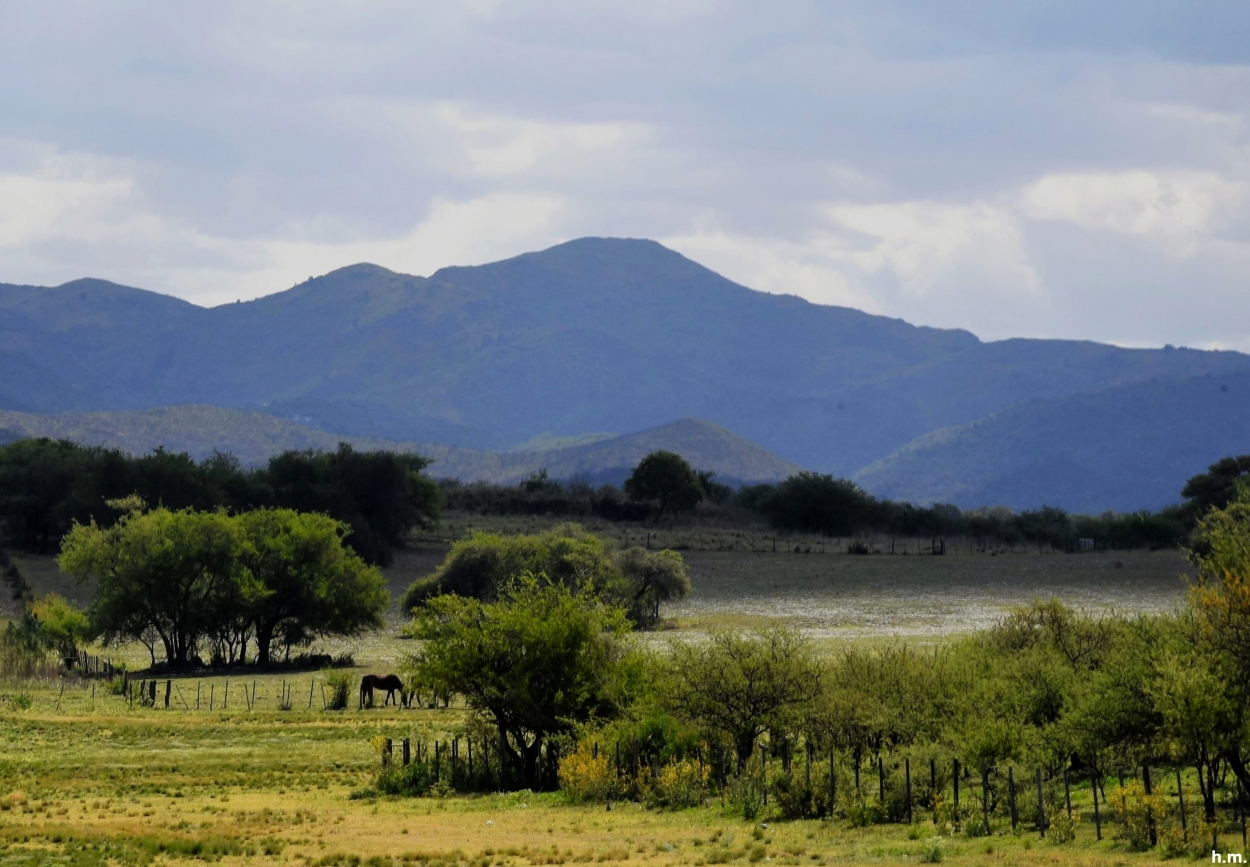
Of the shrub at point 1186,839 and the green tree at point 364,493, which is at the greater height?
the green tree at point 364,493

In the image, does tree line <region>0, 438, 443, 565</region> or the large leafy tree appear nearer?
the large leafy tree

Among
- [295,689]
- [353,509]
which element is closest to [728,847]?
[295,689]

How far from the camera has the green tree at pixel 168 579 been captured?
59.4 meters

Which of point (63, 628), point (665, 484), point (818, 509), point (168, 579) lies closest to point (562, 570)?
point (168, 579)

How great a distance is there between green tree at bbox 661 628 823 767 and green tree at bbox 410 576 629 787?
2953mm

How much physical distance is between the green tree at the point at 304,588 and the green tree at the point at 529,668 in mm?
28042

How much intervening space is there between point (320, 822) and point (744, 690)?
9136mm

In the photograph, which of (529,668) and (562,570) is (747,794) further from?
(562,570)

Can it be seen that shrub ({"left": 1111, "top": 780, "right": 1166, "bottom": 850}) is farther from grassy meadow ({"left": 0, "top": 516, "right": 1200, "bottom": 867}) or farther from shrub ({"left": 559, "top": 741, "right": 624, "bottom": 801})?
shrub ({"left": 559, "top": 741, "right": 624, "bottom": 801})

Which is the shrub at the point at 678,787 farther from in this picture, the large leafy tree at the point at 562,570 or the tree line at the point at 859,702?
the large leafy tree at the point at 562,570

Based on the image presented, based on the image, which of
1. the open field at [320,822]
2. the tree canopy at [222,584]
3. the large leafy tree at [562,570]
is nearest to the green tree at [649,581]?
the large leafy tree at [562,570]

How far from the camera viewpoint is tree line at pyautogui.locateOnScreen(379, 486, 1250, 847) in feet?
74.5

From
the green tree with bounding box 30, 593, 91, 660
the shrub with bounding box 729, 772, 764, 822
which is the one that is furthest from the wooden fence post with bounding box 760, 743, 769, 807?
the green tree with bounding box 30, 593, 91, 660

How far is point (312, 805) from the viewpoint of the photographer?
94.8 feet
